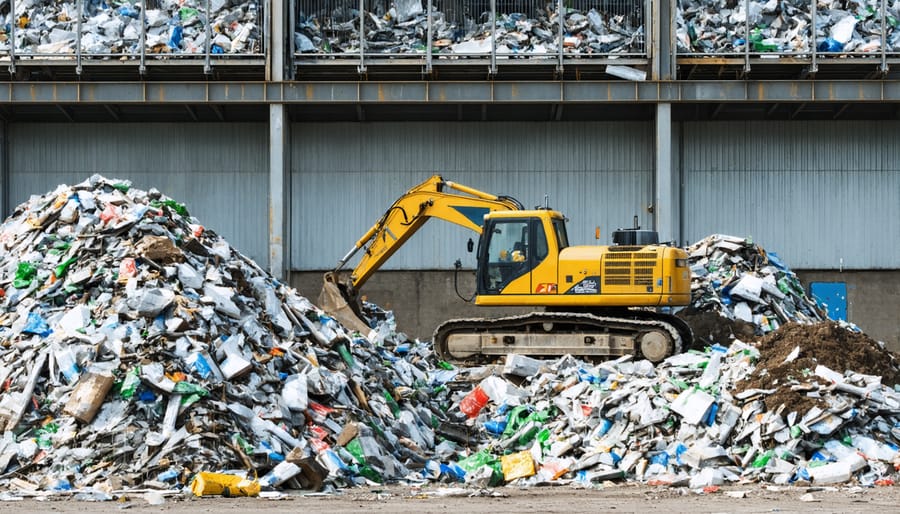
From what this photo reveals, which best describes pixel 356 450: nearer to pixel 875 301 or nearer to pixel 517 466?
pixel 517 466

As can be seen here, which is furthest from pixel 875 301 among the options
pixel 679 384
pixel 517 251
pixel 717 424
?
pixel 717 424

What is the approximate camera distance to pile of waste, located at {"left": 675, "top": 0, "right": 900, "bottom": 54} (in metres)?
26.2

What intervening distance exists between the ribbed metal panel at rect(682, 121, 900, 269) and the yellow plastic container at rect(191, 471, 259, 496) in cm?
1709

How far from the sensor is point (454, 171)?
90.5ft

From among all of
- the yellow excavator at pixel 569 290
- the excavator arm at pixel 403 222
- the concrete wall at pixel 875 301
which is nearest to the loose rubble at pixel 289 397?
the yellow excavator at pixel 569 290

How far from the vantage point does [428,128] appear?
90.8 ft

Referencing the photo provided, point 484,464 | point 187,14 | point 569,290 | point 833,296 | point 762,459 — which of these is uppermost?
point 187,14

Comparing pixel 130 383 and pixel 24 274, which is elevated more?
pixel 24 274

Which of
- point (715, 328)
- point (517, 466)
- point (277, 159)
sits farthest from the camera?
point (277, 159)

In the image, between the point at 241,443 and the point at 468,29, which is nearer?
the point at 241,443

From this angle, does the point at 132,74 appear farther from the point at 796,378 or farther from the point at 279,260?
the point at 796,378

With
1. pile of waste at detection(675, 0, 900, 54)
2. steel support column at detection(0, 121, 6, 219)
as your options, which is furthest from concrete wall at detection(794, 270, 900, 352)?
steel support column at detection(0, 121, 6, 219)

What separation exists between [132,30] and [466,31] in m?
7.07

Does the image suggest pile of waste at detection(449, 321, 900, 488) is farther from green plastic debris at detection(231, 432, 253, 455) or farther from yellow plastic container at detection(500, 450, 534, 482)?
green plastic debris at detection(231, 432, 253, 455)
